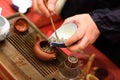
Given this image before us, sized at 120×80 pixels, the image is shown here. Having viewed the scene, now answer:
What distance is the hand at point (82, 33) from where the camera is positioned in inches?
42.7

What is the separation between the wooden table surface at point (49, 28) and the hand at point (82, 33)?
233 millimetres

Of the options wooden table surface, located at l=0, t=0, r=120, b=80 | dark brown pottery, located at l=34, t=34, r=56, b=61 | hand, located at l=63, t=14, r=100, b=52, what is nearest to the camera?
hand, located at l=63, t=14, r=100, b=52

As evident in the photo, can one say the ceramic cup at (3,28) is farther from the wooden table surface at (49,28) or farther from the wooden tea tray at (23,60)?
the wooden table surface at (49,28)

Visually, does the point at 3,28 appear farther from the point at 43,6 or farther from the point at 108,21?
the point at 108,21

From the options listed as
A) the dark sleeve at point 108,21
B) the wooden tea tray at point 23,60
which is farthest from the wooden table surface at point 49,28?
the dark sleeve at point 108,21

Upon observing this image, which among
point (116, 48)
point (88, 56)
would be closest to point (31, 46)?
point (88, 56)

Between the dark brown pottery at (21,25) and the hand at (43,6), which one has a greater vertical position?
the hand at (43,6)

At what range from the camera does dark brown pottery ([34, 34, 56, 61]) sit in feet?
3.89

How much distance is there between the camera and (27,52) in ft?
4.00

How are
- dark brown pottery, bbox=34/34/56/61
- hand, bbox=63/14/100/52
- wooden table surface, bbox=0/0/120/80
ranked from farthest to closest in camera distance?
wooden table surface, bbox=0/0/120/80 → dark brown pottery, bbox=34/34/56/61 → hand, bbox=63/14/100/52

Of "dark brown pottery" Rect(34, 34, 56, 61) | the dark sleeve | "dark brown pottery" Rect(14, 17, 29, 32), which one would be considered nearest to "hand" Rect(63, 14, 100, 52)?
the dark sleeve

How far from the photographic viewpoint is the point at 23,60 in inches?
46.3

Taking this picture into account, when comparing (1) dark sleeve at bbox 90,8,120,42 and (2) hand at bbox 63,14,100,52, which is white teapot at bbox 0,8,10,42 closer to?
(2) hand at bbox 63,14,100,52

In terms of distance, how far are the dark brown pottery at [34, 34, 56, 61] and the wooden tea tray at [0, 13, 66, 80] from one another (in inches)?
1.2
